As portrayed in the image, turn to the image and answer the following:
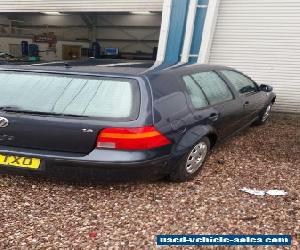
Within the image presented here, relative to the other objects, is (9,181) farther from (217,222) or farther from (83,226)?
(217,222)

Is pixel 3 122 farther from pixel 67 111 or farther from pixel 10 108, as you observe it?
pixel 67 111

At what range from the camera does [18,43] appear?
22.4m

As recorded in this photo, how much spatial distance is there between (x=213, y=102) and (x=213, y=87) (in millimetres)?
281

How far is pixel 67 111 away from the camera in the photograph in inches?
128

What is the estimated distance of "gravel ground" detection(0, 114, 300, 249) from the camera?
2859 millimetres

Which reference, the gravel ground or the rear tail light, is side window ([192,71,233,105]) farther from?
the rear tail light

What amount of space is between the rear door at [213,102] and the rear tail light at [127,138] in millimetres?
838

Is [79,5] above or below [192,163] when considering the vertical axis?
above

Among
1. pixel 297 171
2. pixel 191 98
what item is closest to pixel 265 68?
pixel 297 171

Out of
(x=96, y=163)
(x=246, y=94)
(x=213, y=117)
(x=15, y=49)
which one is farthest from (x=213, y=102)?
(x=15, y=49)

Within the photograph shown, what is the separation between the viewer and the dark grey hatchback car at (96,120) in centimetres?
318

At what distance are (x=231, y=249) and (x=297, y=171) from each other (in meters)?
2.04

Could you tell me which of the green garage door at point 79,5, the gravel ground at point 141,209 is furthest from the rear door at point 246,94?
the green garage door at point 79,5

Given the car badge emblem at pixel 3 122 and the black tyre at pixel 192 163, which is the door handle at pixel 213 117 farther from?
the car badge emblem at pixel 3 122
